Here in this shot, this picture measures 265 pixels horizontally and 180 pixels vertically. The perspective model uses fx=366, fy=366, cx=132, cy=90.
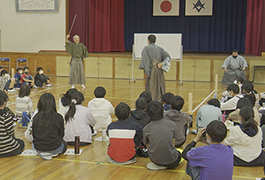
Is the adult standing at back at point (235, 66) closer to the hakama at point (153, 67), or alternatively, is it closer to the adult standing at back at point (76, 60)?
the adult standing at back at point (76, 60)

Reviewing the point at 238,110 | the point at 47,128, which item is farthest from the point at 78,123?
the point at 238,110

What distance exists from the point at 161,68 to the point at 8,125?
144 inches

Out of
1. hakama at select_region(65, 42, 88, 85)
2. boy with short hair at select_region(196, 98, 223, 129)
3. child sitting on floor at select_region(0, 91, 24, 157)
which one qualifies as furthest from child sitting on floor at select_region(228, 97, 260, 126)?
hakama at select_region(65, 42, 88, 85)

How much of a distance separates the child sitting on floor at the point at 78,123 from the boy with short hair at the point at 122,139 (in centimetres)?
74

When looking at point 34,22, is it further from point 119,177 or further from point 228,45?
point 119,177

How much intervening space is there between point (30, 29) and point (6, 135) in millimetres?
11849

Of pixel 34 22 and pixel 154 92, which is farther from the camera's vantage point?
pixel 34 22

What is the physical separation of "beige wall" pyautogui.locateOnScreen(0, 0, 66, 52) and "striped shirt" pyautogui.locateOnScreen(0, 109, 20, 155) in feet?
36.1

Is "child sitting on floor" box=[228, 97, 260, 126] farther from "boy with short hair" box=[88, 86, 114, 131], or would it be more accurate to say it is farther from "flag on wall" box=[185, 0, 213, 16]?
"flag on wall" box=[185, 0, 213, 16]

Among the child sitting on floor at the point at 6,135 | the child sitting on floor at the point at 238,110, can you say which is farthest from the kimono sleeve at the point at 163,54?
the child sitting on floor at the point at 6,135

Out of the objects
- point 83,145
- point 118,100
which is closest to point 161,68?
point 118,100

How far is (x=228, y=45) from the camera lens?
1565cm

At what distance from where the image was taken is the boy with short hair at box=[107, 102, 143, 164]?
4.12 meters

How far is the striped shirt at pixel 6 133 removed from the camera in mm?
4199
